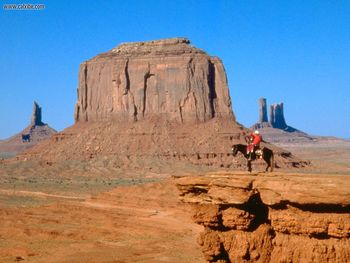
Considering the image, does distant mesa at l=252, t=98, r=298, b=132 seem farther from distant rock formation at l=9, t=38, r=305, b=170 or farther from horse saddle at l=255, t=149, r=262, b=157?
horse saddle at l=255, t=149, r=262, b=157

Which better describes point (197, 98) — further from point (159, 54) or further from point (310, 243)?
point (310, 243)

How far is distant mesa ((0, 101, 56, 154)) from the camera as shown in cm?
15575

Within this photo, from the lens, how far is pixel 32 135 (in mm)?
157500

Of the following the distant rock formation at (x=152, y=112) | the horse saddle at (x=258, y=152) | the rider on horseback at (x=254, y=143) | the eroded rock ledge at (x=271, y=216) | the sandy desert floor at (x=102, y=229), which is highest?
the distant rock formation at (x=152, y=112)

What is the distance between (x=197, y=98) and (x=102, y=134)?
14291mm

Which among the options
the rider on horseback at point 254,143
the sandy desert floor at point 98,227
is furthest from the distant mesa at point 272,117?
the rider on horseback at point 254,143

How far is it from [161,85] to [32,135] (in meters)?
78.1

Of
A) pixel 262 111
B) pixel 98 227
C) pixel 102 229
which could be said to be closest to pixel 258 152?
pixel 102 229

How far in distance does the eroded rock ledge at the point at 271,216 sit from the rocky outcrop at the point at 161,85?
7111cm

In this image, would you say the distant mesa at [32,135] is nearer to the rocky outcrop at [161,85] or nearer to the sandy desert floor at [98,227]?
the rocky outcrop at [161,85]

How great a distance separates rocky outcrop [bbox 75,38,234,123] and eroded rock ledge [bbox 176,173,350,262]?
71.1m

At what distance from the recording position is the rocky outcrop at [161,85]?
3408 inches

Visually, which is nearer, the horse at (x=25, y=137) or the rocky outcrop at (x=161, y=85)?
the rocky outcrop at (x=161, y=85)

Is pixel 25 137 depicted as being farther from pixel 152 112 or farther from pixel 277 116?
pixel 152 112
